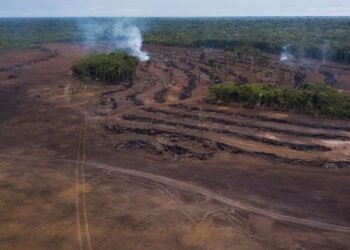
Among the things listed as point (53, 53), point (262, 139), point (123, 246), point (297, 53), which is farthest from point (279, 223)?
point (53, 53)

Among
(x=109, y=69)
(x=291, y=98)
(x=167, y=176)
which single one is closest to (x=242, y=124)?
(x=291, y=98)

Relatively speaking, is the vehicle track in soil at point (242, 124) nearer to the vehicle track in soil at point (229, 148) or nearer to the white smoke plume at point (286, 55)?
the vehicle track in soil at point (229, 148)

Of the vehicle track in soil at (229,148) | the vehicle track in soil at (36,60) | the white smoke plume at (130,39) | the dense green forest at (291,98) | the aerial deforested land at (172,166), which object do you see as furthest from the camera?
the white smoke plume at (130,39)

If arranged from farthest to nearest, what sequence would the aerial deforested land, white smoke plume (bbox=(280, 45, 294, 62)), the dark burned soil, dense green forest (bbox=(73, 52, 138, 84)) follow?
white smoke plume (bbox=(280, 45, 294, 62))
dense green forest (bbox=(73, 52, 138, 84))
the aerial deforested land
the dark burned soil

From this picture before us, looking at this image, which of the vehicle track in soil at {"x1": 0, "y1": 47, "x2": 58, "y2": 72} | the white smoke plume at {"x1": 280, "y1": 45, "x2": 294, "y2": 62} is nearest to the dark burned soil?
the vehicle track in soil at {"x1": 0, "y1": 47, "x2": 58, "y2": 72}

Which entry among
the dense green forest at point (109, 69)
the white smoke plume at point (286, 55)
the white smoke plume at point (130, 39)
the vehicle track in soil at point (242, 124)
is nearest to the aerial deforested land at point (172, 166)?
the vehicle track in soil at point (242, 124)

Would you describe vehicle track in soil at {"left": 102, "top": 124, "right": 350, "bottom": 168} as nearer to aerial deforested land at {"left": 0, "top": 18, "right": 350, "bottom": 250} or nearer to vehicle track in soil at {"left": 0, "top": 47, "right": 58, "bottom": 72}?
aerial deforested land at {"left": 0, "top": 18, "right": 350, "bottom": 250}
